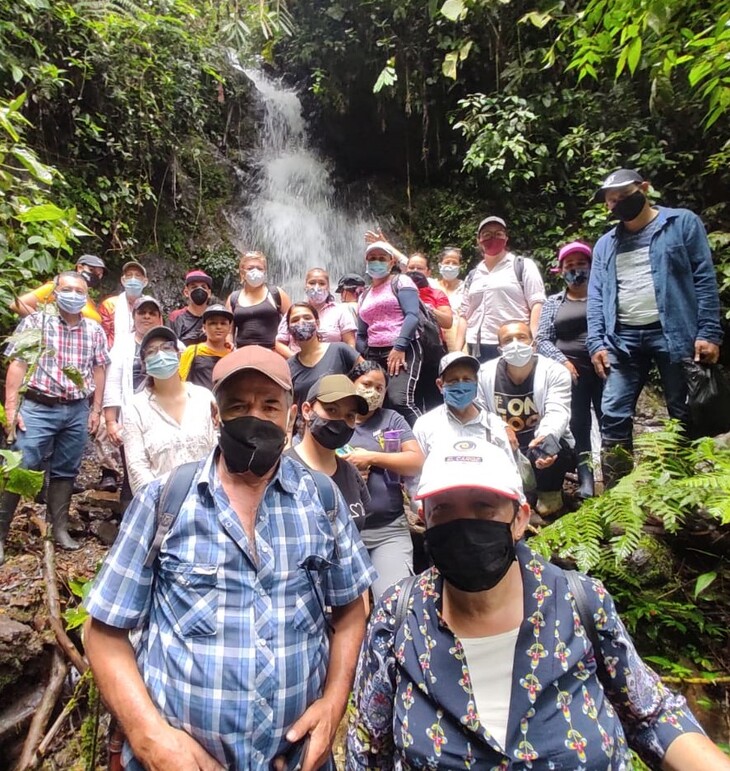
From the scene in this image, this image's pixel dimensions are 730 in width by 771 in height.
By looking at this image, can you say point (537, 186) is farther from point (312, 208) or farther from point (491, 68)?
point (312, 208)

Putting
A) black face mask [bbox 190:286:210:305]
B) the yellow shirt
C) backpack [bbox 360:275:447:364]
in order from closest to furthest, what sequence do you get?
the yellow shirt
backpack [bbox 360:275:447:364]
black face mask [bbox 190:286:210:305]

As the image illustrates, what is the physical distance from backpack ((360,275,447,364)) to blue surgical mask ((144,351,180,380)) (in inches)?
84.3

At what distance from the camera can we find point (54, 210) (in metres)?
2.67

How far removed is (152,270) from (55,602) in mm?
7141

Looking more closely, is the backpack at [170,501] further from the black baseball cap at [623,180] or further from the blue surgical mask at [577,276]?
the blue surgical mask at [577,276]

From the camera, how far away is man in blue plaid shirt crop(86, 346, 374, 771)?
152 cm

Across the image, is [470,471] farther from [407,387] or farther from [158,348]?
[407,387]

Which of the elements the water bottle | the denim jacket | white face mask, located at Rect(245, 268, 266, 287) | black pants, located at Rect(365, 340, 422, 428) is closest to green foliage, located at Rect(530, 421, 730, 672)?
the denim jacket

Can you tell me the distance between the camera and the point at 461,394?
142 inches

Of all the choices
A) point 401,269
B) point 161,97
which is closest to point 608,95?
point 401,269

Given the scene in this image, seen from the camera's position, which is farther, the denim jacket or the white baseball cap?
the denim jacket

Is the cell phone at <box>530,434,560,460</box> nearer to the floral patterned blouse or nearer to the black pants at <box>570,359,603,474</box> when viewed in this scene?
the black pants at <box>570,359,603,474</box>

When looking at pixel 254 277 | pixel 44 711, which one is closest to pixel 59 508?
pixel 44 711

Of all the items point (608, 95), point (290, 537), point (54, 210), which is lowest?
point (290, 537)
